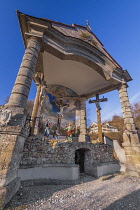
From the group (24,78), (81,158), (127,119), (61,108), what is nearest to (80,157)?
(81,158)

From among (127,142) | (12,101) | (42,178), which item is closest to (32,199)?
(42,178)

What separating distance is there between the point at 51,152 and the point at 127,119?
573cm

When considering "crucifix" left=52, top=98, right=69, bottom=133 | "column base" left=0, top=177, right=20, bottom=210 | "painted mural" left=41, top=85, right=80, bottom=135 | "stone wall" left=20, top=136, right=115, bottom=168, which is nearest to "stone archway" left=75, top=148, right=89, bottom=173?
"stone wall" left=20, top=136, right=115, bottom=168

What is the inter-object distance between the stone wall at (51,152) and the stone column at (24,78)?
1895mm

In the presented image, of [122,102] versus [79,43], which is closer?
[79,43]

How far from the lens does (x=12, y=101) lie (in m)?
3.61

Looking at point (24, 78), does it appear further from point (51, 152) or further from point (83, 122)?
point (83, 122)

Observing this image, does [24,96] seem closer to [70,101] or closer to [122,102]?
[122,102]

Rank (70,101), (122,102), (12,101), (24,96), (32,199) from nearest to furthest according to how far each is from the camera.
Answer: (32,199), (12,101), (24,96), (122,102), (70,101)

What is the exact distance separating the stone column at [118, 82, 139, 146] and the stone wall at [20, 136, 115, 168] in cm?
237

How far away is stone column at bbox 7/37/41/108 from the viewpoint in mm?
3707

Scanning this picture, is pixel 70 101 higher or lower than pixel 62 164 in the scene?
higher

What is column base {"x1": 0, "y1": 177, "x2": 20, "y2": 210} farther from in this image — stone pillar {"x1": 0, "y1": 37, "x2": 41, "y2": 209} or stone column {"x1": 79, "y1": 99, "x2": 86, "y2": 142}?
stone column {"x1": 79, "y1": 99, "x2": 86, "y2": 142}

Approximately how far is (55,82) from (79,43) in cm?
475
